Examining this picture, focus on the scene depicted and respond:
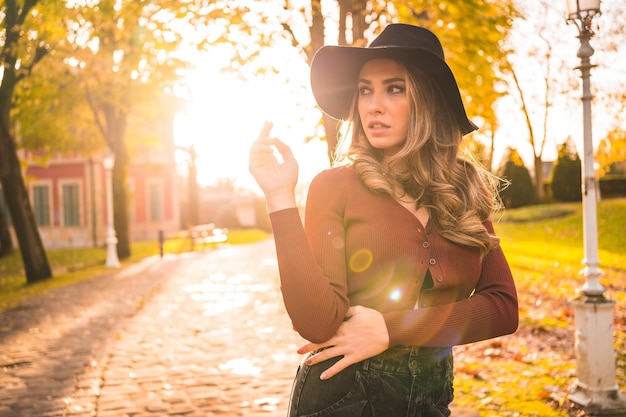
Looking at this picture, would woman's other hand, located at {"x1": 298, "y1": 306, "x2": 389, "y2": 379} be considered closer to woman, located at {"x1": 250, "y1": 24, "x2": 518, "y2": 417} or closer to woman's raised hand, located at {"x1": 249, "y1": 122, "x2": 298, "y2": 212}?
woman, located at {"x1": 250, "y1": 24, "x2": 518, "y2": 417}

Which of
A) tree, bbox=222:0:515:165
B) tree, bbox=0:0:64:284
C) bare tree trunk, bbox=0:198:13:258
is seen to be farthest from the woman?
bare tree trunk, bbox=0:198:13:258

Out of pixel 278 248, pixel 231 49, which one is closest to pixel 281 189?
pixel 278 248

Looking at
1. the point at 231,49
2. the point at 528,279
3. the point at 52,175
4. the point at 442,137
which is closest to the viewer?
the point at 442,137

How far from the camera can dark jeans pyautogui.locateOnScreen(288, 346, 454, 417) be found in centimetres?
198

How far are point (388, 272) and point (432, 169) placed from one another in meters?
0.44

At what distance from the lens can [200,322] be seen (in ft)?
32.5

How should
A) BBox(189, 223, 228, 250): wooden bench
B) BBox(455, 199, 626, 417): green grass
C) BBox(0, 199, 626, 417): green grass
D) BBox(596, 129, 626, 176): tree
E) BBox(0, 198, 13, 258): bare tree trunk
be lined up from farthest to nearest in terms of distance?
BBox(189, 223, 228, 250): wooden bench
BBox(0, 198, 13, 258): bare tree trunk
BBox(596, 129, 626, 176): tree
BBox(0, 199, 626, 417): green grass
BBox(455, 199, 626, 417): green grass

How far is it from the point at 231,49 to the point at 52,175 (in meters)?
30.2

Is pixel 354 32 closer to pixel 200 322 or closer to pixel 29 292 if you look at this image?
pixel 200 322

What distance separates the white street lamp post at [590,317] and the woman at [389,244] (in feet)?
12.3

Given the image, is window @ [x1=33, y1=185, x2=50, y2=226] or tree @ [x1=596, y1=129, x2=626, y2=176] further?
window @ [x1=33, y1=185, x2=50, y2=226]

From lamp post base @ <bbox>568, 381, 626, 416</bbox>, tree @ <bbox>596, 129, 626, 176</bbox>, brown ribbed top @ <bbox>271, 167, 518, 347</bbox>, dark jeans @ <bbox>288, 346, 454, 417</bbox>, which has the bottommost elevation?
lamp post base @ <bbox>568, 381, 626, 416</bbox>

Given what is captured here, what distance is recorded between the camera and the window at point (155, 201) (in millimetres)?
37844

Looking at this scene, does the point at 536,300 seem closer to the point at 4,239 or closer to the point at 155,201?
the point at 4,239
